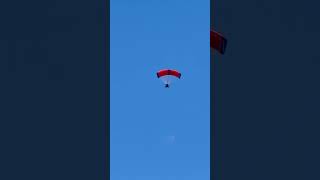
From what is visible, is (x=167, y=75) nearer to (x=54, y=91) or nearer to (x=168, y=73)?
(x=168, y=73)

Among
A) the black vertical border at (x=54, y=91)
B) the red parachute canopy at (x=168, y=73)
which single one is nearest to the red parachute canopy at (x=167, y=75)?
the red parachute canopy at (x=168, y=73)

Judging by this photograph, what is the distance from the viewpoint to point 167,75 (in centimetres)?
1184

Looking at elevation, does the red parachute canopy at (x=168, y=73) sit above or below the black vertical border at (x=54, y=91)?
above

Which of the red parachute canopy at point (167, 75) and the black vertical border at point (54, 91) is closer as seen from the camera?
the black vertical border at point (54, 91)

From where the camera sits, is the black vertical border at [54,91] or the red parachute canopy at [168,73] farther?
the red parachute canopy at [168,73]

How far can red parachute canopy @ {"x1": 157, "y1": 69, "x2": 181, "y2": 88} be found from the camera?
453 inches

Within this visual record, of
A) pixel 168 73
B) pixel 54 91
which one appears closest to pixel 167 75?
pixel 168 73

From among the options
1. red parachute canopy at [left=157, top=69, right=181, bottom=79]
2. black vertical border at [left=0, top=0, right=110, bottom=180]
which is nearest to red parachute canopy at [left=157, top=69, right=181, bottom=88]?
red parachute canopy at [left=157, top=69, right=181, bottom=79]

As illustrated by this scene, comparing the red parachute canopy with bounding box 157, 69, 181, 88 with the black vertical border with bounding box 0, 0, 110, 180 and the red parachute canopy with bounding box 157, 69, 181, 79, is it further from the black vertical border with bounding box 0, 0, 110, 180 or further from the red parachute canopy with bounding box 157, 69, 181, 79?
the black vertical border with bounding box 0, 0, 110, 180

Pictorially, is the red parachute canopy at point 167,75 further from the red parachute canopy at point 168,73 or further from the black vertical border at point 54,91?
the black vertical border at point 54,91

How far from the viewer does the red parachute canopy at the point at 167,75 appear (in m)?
11.5

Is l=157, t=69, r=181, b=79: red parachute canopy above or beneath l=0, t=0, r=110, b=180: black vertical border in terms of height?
above
